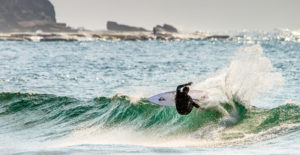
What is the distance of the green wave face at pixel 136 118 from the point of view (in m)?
15.7

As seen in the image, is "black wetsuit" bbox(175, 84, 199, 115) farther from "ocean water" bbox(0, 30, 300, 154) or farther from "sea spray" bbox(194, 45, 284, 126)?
"sea spray" bbox(194, 45, 284, 126)

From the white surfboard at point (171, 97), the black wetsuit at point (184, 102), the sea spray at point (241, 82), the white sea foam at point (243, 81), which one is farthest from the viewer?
the white sea foam at point (243, 81)

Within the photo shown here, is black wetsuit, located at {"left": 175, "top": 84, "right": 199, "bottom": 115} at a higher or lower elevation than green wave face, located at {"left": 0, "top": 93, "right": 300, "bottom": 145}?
higher

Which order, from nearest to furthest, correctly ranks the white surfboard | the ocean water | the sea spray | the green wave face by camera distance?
1. the ocean water
2. the green wave face
3. the white surfboard
4. the sea spray

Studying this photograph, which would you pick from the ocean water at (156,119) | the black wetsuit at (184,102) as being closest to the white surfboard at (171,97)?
the ocean water at (156,119)

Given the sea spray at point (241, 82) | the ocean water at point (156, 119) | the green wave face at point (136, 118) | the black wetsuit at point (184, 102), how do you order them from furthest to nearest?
1. the sea spray at point (241, 82)
2. the green wave face at point (136, 118)
3. the black wetsuit at point (184, 102)
4. the ocean water at point (156, 119)

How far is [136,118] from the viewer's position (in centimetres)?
1862

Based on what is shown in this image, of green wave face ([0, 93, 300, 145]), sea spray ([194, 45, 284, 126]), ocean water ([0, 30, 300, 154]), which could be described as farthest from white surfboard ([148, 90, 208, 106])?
green wave face ([0, 93, 300, 145])

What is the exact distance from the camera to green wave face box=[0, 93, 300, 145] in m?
15.7

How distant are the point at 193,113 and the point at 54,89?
10.9 metres

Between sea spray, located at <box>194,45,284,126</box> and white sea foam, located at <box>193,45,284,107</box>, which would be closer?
sea spray, located at <box>194,45,284,126</box>

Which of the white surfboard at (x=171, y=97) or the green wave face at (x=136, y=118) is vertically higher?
the white surfboard at (x=171, y=97)

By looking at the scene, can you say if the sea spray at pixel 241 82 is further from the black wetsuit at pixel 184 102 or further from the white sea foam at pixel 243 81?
the black wetsuit at pixel 184 102

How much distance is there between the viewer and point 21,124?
1841 cm
